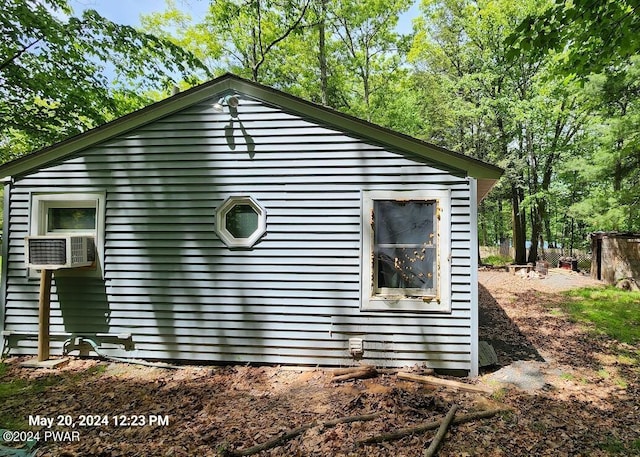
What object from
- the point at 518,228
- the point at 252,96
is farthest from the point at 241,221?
the point at 518,228

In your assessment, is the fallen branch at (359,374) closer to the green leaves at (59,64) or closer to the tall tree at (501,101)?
the green leaves at (59,64)

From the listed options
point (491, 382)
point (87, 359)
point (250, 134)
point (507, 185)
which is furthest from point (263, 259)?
point (507, 185)

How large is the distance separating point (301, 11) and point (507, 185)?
1256cm

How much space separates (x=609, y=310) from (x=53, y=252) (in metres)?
10.9

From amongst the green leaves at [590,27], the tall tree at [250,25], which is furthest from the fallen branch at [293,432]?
the tall tree at [250,25]

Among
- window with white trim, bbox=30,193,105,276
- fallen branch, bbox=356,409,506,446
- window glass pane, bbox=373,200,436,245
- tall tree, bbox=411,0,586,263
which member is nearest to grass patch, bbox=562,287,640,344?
fallen branch, bbox=356,409,506,446

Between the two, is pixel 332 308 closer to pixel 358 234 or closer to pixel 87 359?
pixel 358 234

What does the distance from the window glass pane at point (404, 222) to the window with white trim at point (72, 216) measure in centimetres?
392

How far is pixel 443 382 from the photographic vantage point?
3766 mm

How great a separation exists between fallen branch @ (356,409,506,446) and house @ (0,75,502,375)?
911mm

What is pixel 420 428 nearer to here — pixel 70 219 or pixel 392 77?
pixel 70 219

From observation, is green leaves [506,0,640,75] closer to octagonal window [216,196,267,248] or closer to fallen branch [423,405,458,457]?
octagonal window [216,196,267,248]

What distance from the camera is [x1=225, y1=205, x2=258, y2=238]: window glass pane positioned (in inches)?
176

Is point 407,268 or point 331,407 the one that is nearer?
point 331,407
